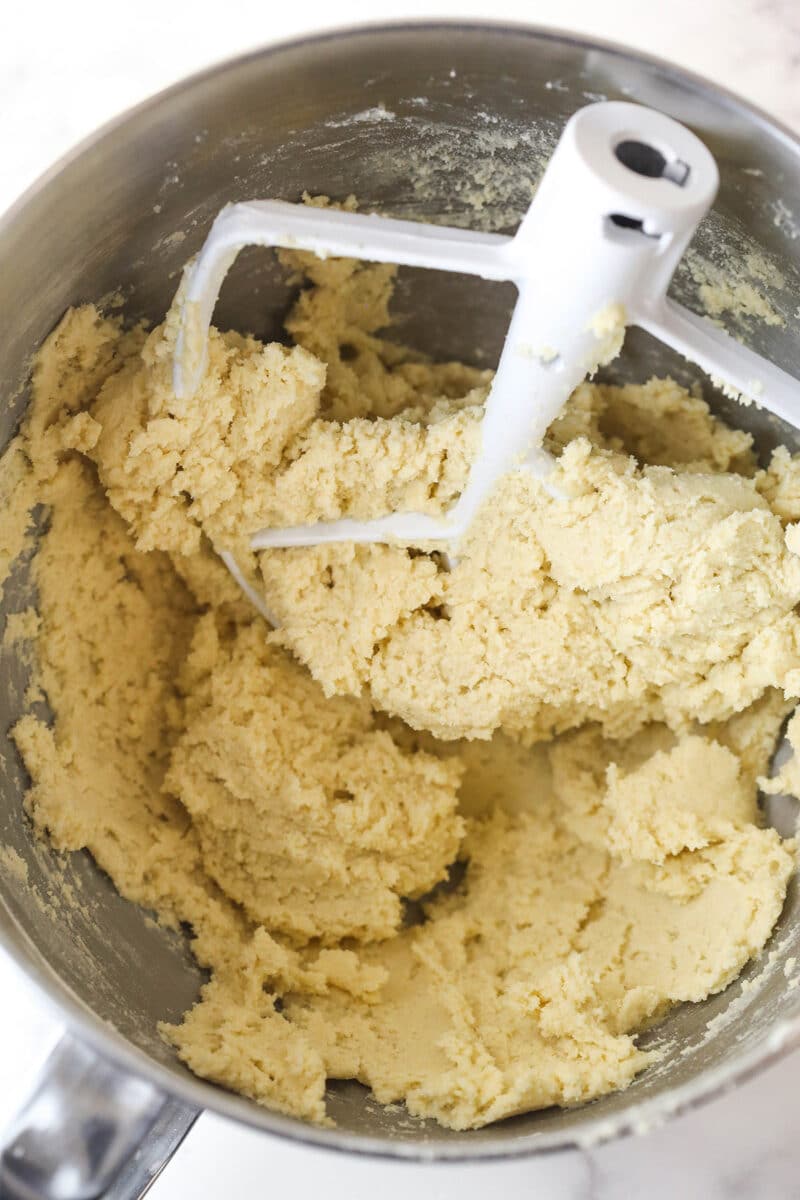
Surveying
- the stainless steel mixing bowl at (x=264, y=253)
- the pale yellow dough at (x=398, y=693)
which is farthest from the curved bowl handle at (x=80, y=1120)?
the pale yellow dough at (x=398, y=693)

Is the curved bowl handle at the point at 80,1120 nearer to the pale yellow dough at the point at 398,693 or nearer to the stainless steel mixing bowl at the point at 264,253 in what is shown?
the stainless steel mixing bowl at the point at 264,253

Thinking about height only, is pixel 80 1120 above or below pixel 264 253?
below

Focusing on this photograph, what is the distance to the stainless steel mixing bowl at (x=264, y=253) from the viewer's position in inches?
36.2

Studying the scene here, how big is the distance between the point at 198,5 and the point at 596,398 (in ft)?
2.64

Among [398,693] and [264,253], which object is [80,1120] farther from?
[264,253]

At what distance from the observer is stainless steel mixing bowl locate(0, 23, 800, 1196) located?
92 cm

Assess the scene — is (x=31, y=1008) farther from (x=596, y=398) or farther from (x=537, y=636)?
(x=596, y=398)

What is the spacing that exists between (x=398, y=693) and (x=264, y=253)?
55 cm

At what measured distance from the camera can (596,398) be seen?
1.40m

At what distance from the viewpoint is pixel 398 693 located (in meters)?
1.34

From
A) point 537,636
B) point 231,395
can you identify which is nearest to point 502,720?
point 537,636

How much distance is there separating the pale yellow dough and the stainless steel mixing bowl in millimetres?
→ 49

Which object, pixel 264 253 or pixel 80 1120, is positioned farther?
pixel 264 253

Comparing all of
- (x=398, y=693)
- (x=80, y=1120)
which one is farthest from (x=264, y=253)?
(x=80, y=1120)
